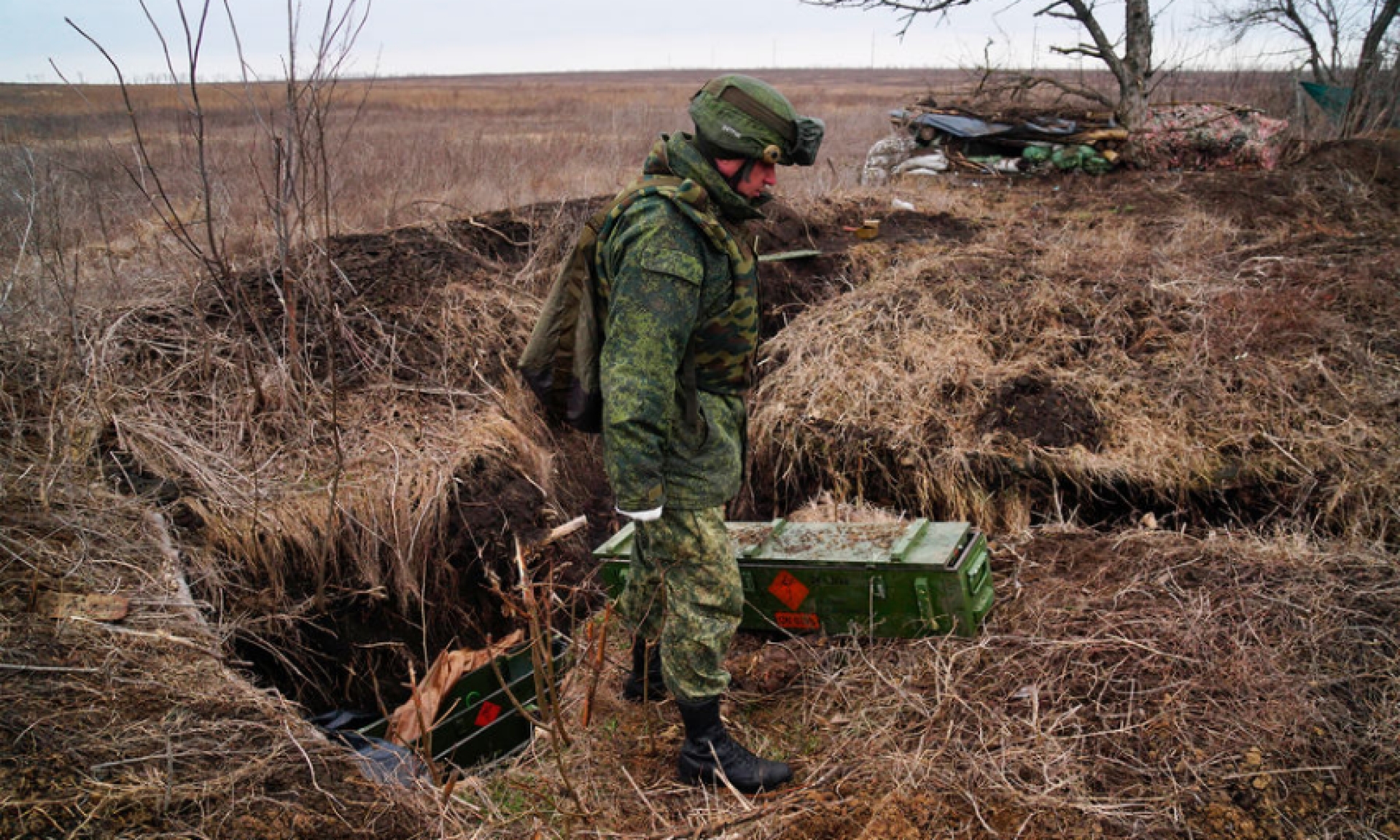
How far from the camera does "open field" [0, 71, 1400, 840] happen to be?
279 centimetres

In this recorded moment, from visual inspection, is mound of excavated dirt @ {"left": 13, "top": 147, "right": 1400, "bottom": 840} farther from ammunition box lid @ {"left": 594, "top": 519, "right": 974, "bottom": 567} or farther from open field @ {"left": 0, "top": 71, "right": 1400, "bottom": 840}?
ammunition box lid @ {"left": 594, "top": 519, "right": 974, "bottom": 567}

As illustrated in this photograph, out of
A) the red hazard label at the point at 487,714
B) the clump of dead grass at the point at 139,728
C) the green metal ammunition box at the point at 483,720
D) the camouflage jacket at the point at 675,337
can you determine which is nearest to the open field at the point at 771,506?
the clump of dead grass at the point at 139,728

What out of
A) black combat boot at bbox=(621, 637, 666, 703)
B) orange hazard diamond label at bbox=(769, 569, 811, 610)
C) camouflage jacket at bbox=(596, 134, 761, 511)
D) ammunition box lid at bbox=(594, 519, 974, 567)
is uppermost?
camouflage jacket at bbox=(596, 134, 761, 511)

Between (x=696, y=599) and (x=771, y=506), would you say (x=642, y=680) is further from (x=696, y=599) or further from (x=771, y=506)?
(x=771, y=506)

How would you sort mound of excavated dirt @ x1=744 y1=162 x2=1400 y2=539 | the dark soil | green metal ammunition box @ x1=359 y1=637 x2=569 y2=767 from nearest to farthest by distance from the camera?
green metal ammunition box @ x1=359 y1=637 x2=569 y2=767, mound of excavated dirt @ x1=744 y1=162 x2=1400 y2=539, the dark soil

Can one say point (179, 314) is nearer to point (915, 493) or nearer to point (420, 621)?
point (420, 621)

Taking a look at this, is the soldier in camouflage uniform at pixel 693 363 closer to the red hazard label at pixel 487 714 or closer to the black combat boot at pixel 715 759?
the black combat boot at pixel 715 759

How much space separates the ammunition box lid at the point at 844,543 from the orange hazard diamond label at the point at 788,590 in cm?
7

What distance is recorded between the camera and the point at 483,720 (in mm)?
4121

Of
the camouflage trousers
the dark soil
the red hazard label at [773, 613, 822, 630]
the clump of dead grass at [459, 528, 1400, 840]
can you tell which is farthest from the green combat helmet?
the dark soil

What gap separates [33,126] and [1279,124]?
39.8ft

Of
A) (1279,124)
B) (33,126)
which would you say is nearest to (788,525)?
(33,126)

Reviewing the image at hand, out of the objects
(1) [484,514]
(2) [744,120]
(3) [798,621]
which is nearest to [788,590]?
(3) [798,621]

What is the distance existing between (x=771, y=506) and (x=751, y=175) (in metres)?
2.97
